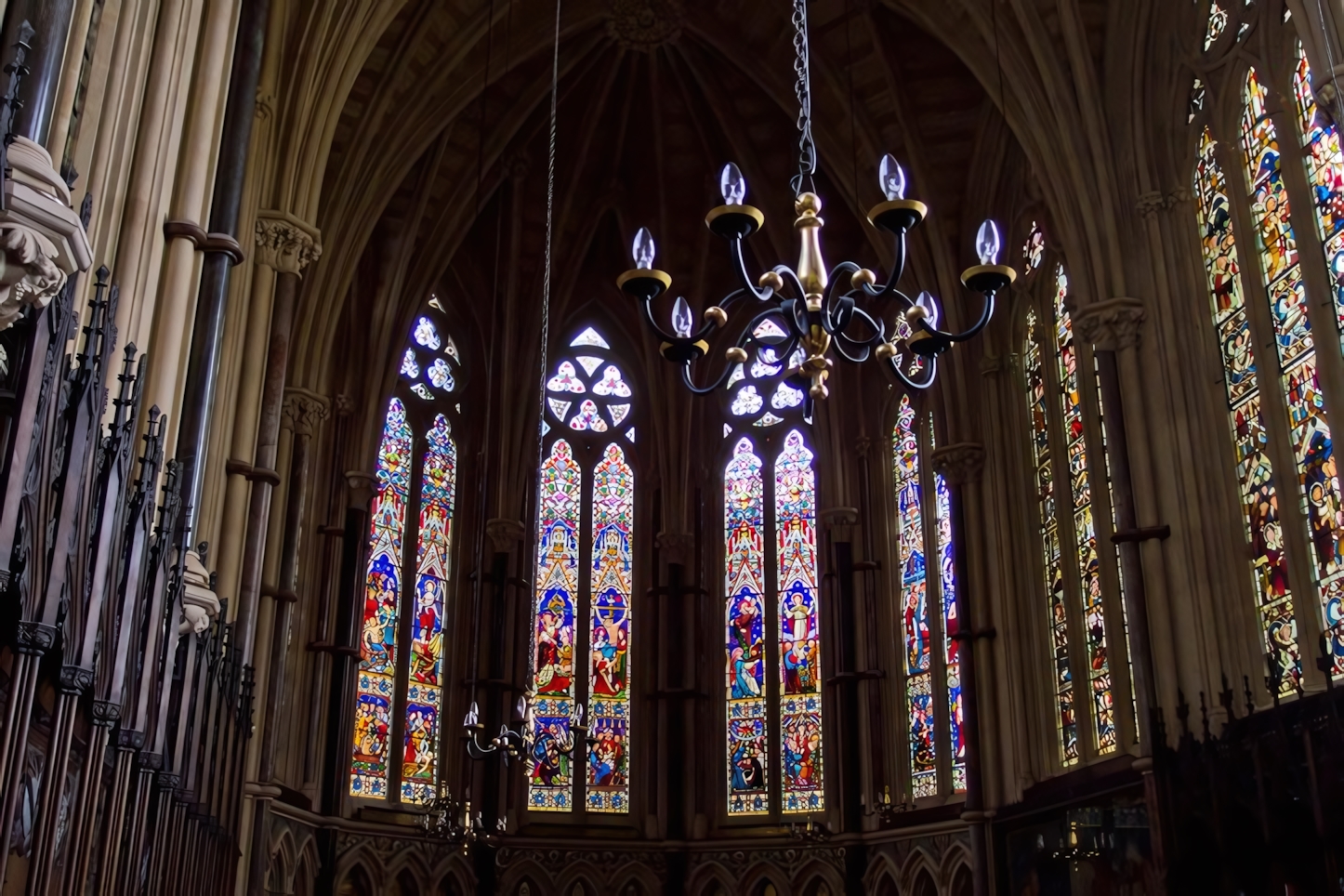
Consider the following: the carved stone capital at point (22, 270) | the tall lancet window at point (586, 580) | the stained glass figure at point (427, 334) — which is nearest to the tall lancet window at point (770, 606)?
the tall lancet window at point (586, 580)

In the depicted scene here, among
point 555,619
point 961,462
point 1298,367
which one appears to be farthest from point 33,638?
point 555,619

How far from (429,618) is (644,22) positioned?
9.03m

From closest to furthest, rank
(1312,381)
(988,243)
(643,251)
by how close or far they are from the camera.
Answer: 1. (988,243)
2. (643,251)
3. (1312,381)

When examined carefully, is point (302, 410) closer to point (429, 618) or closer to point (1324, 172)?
point (429, 618)

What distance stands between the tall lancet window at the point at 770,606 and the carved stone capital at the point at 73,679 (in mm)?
14121

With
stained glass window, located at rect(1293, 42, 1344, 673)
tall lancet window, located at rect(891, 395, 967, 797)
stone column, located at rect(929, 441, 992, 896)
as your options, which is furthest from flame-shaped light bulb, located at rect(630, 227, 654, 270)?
tall lancet window, located at rect(891, 395, 967, 797)

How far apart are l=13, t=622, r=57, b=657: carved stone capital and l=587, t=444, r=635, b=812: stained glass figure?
15251mm

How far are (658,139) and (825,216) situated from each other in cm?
287

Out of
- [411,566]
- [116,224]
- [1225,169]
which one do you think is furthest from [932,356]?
[411,566]

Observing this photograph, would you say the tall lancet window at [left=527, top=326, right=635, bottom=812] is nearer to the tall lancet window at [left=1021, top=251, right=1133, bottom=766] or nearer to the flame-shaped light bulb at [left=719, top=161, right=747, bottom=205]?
the tall lancet window at [left=1021, top=251, right=1133, bottom=766]

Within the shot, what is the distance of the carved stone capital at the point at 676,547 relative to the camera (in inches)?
861

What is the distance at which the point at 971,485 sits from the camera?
19.0m

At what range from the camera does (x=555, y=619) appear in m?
21.8

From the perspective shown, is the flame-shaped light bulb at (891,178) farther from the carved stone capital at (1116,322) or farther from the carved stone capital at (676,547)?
the carved stone capital at (676,547)
